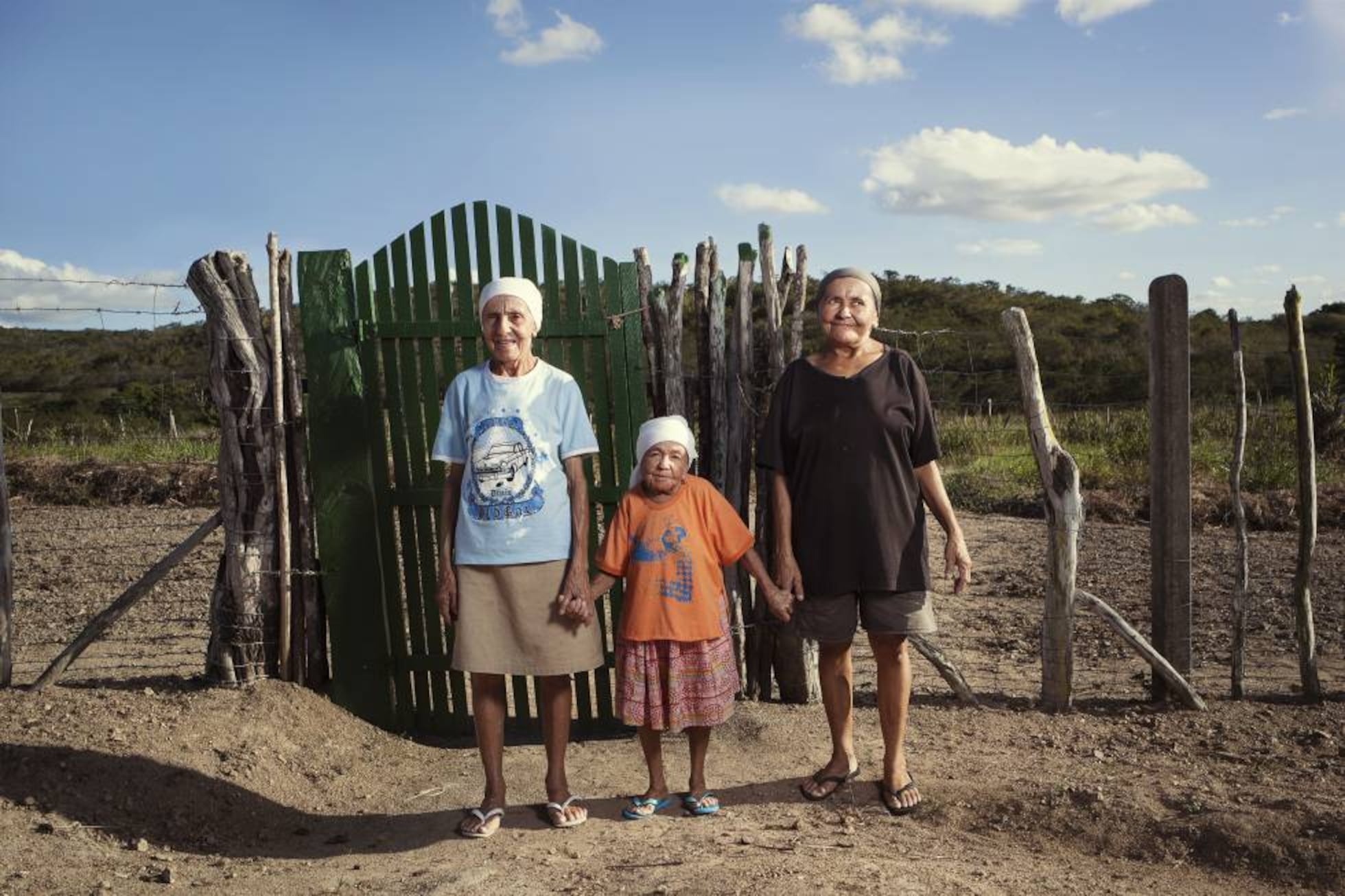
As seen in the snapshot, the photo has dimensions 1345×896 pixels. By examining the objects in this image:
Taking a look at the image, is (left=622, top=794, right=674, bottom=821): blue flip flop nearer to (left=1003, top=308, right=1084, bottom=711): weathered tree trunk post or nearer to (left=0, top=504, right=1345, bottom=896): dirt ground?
(left=0, top=504, right=1345, bottom=896): dirt ground

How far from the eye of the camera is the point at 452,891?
3.80 meters

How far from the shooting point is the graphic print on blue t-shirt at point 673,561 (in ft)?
13.7

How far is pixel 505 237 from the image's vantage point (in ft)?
17.5

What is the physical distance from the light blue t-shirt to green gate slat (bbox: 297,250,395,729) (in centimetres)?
140

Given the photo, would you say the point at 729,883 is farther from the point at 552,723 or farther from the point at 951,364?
the point at 951,364

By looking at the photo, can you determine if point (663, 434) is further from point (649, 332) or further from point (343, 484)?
point (343, 484)

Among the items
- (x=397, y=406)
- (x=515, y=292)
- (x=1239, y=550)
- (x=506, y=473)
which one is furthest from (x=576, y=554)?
(x=1239, y=550)

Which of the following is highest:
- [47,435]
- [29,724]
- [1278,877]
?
[47,435]

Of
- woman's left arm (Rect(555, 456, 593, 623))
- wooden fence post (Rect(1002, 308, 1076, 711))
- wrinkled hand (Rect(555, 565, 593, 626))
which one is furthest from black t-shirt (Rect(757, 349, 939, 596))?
wooden fence post (Rect(1002, 308, 1076, 711))

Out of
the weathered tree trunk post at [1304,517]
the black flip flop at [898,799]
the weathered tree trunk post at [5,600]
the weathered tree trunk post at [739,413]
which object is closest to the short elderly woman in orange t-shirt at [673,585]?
the black flip flop at [898,799]

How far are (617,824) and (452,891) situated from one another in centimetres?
77

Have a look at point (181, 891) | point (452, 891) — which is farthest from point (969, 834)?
point (181, 891)

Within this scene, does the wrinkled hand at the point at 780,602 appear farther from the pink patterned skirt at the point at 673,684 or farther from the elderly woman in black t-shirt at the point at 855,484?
the pink patterned skirt at the point at 673,684

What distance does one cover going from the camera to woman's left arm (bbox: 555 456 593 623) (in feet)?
13.8
